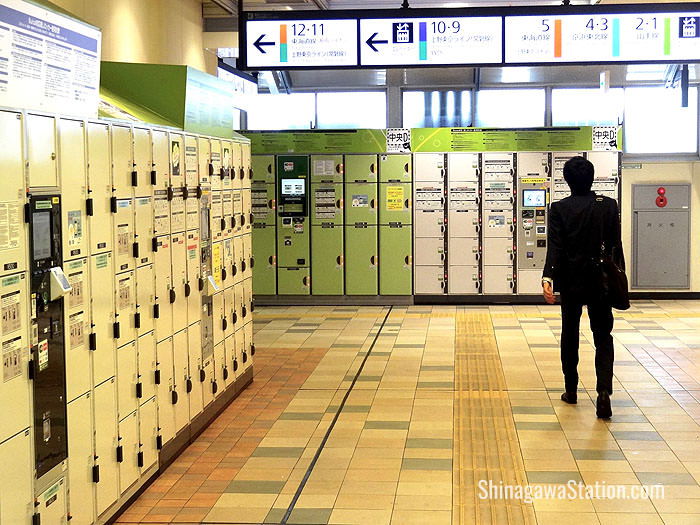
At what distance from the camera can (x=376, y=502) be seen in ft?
16.0

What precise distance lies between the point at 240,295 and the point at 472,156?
601 centimetres

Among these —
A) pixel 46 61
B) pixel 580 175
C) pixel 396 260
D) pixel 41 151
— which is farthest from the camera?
pixel 396 260

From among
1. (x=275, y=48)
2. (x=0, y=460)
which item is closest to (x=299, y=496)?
(x=0, y=460)

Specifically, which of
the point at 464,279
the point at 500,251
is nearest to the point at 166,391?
the point at 464,279

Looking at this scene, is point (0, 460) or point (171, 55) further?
point (171, 55)

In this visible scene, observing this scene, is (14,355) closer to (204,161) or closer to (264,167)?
(204,161)

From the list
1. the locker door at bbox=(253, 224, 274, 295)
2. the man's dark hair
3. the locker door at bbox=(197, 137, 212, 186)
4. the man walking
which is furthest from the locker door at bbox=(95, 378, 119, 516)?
the locker door at bbox=(253, 224, 274, 295)

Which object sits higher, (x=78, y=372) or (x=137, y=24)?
(x=137, y=24)

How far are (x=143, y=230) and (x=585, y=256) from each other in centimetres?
291

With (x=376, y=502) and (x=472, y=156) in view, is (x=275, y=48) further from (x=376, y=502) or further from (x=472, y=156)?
(x=472, y=156)

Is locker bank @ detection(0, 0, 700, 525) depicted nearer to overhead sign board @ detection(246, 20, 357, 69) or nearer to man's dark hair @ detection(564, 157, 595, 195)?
overhead sign board @ detection(246, 20, 357, 69)

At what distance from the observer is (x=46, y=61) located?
12.7ft

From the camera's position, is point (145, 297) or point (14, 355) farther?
point (145, 297)

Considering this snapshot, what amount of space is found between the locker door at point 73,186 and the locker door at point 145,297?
0.83 metres
